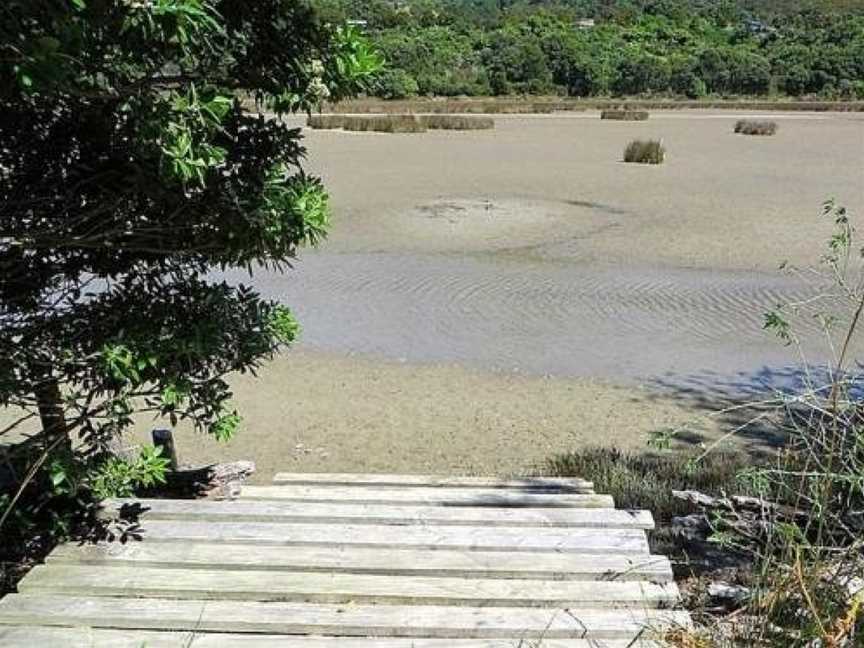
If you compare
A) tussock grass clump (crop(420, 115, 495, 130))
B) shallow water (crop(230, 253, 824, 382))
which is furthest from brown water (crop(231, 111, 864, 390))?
tussock grass clump (crop(420, 115, 495, 130))

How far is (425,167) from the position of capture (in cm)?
2247

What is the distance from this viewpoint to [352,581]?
10.0 feet

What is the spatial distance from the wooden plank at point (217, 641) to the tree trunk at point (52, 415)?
2.44 feet

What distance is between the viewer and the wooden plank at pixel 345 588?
115 inches

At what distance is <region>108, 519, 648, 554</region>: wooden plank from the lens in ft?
10.9

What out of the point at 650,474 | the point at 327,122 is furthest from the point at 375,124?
the point at 650,474

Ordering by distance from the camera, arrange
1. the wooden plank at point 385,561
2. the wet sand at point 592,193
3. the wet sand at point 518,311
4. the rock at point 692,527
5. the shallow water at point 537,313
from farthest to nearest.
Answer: the wet sand at point 592,193 < the shallow water at point 537,313 < the wet sand at point 518,311 < the rock at point 692,527 < the wooden plank at point 385,561

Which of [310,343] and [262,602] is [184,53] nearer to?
[262,602]

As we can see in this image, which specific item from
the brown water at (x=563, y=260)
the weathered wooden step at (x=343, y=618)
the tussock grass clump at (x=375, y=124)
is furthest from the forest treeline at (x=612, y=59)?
the weathered wooden step at (x=343, y=618)

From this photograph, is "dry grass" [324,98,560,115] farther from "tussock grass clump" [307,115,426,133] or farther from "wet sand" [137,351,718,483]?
"wet sand" [137,351,718,483]

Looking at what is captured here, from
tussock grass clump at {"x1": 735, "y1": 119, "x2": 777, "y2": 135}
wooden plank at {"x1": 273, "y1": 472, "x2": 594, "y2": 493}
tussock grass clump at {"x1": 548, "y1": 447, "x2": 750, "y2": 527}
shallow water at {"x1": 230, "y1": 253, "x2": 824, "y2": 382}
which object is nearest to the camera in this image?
wooden plank at {"x1": 273, "y1": 472, "x2": 594, "y2": 493}

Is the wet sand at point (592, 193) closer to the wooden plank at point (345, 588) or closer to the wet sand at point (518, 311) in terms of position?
the wet sand at point (518, 311)

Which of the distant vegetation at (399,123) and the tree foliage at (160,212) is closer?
the tree foliage at (160,212)

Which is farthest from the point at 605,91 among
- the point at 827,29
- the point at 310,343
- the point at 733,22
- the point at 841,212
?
the point at 841,212
